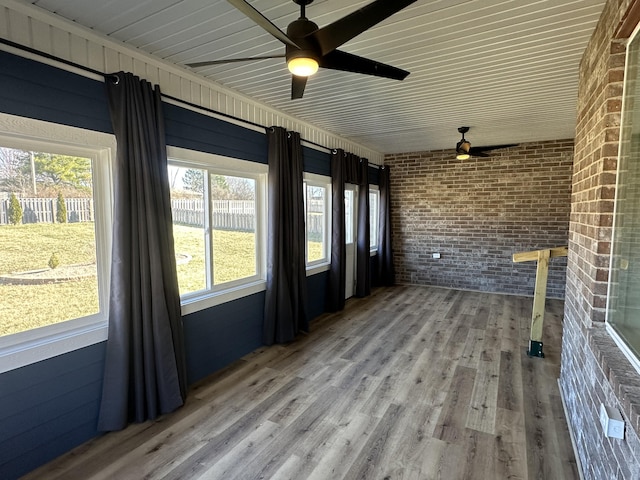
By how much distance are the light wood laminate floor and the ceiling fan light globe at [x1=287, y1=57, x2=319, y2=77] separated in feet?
7.32

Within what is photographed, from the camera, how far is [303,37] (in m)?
1.59

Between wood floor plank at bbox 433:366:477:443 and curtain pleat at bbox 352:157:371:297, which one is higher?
curtain pleat at bbox 352:157:371:297

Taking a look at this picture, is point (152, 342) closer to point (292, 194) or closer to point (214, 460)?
point (214, 460)

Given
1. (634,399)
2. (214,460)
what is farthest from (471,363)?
(214,460)

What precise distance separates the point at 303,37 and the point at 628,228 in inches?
71.9

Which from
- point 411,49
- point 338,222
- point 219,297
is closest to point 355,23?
point 411,49

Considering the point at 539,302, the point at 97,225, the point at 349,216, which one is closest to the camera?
the point at 97,225

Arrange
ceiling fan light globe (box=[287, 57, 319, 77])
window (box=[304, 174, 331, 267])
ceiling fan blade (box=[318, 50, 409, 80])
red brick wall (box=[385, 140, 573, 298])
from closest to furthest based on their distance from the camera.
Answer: ceiling fan light globe (box=[287, 57, 319, 77])
ceiling fan blade (box=[318, 50, 409, 80])
window (box=[304, 174, 331, 267])
red brick wall (box=[385, 140, 573, 298])

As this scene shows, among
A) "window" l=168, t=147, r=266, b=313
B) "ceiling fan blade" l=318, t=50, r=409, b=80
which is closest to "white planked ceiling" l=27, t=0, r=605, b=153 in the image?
"ceiling fan blade" l=318, t=50, r=409, b=80

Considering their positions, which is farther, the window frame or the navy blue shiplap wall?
the window frame

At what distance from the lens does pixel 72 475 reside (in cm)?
191

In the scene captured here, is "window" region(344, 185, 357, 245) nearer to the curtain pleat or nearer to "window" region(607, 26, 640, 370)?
the curtain pleat

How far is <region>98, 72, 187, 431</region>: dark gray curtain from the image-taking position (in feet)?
7.19

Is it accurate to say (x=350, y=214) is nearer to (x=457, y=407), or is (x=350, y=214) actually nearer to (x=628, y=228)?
(x=457, y=407)
